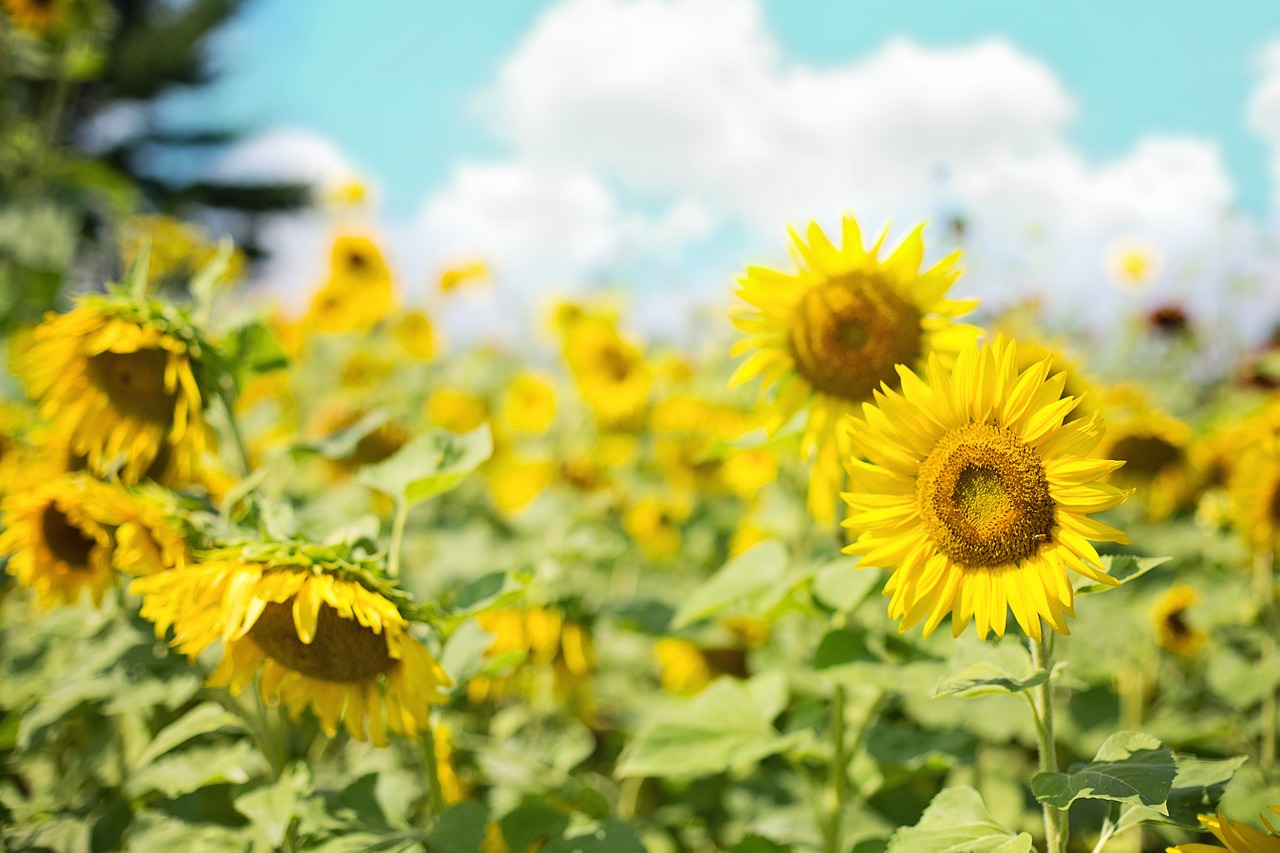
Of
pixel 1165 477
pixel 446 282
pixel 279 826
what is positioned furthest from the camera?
pixel 446 282

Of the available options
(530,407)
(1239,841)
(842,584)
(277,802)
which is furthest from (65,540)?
(530,407)

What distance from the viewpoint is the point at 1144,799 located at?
3.05 feet

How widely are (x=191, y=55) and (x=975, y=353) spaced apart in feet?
102

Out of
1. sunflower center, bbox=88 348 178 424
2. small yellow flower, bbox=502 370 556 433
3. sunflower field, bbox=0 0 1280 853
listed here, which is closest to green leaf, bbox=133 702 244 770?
sunflower field, bbox=0 0 1280 853

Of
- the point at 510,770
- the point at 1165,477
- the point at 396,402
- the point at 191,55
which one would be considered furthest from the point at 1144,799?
the point at 191,55

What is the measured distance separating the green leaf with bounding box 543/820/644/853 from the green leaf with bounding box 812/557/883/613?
47 centimetres

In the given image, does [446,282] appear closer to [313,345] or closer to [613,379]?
[313,345]

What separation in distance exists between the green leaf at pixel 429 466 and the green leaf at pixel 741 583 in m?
0.43

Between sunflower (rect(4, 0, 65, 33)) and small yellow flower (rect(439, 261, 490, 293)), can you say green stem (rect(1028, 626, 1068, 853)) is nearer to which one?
small yellow flower (rect(439, 261, 490, 293))

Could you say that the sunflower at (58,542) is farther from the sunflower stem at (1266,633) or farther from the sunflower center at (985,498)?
the sunflower stem at (1266,633)

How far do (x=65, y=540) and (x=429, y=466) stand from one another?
0.67 metres

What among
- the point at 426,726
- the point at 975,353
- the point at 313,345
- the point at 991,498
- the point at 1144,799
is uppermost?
the point at 313,345

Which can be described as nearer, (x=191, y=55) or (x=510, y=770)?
(x=510, y=770)

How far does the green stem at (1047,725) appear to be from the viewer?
3.44ft
